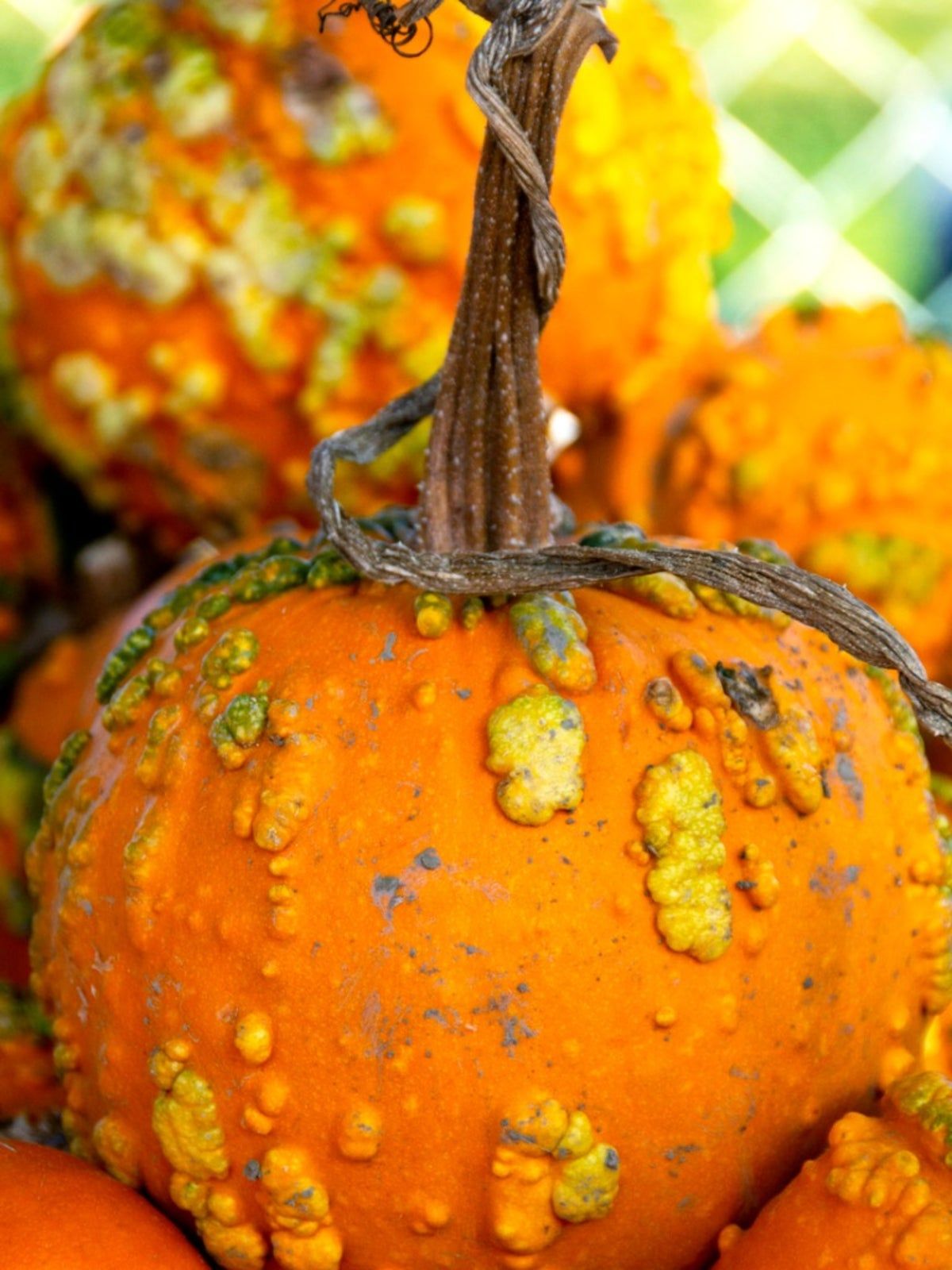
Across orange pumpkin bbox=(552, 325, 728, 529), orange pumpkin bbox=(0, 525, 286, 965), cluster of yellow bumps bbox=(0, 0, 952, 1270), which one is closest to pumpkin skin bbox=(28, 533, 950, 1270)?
cluster of yellow bumps bbox=(0, 0, 952, 1270)

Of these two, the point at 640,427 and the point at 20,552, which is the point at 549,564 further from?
the point at 20,552

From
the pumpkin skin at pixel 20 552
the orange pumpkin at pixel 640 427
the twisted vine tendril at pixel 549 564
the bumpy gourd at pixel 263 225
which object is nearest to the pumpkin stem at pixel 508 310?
the twisted vine tendril at pixel 549 564

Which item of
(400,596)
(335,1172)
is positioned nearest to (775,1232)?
(335,1172)

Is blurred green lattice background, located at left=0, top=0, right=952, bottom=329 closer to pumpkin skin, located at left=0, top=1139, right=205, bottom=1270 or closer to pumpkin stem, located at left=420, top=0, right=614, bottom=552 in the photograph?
pumpkin stem, located at left=420, top=0, right=614, bottom=552

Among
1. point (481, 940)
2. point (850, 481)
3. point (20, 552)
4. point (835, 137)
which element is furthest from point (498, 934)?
point (835, 137)

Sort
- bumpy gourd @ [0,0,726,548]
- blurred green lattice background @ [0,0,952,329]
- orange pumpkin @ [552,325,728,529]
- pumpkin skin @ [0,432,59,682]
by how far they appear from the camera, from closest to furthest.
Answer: bumpy gourd @ [0,0,726,548] < orange pumpkin @ [552,325,728,529] < pumpkin skin @ [0,432,59,682] < blurred green lattice background @ [0,0,952,329]

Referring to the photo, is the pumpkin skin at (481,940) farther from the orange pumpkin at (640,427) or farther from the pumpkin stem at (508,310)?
the orange pumpkin at (640,427)
